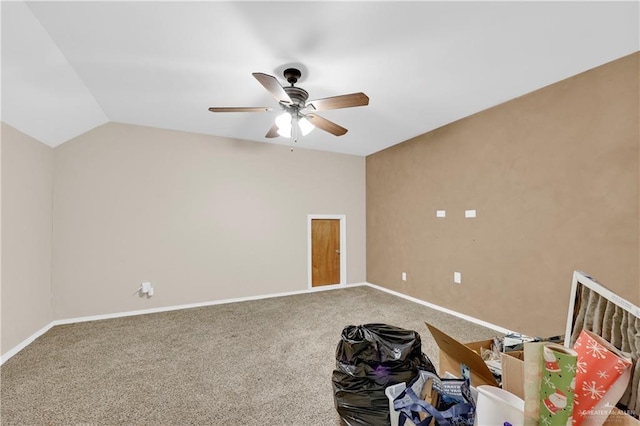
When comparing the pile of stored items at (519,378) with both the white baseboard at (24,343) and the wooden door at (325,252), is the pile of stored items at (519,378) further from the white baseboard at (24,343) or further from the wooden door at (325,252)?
the wooden door at (325,252)

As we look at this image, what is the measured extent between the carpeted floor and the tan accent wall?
505mm

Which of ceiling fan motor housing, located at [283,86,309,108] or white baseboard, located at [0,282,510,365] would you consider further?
white baseboard, located at [0,282,510,365]

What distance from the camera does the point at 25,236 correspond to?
3.04m

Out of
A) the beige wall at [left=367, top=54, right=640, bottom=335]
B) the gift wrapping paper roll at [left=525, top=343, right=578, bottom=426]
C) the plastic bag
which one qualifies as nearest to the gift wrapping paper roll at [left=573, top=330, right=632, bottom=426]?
the gift wrapping paper roll at [left=525, top=343, right=578, bottom=426]

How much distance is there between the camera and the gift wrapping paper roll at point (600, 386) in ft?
2.57

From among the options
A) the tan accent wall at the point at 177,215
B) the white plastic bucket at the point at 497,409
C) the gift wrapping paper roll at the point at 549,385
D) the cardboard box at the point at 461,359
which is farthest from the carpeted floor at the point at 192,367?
the gift wrapping paper roll at the point at 549,385

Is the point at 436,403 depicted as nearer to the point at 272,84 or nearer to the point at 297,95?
the point at 272,84

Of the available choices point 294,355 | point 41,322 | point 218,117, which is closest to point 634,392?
point 294,355

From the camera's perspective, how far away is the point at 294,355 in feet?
8.87

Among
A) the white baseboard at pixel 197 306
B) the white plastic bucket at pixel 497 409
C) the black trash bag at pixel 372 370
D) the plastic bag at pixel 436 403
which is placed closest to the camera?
the white plastic bucket at pixel 497 409

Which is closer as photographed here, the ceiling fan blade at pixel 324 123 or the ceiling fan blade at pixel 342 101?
the ceiling fan blade at pixel 342 101

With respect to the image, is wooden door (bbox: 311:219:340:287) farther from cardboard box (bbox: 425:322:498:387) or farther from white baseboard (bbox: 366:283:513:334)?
cardboard box (bbox: 425:322:498:387)

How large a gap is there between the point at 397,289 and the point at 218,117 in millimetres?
4080

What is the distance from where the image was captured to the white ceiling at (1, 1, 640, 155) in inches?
73.7
